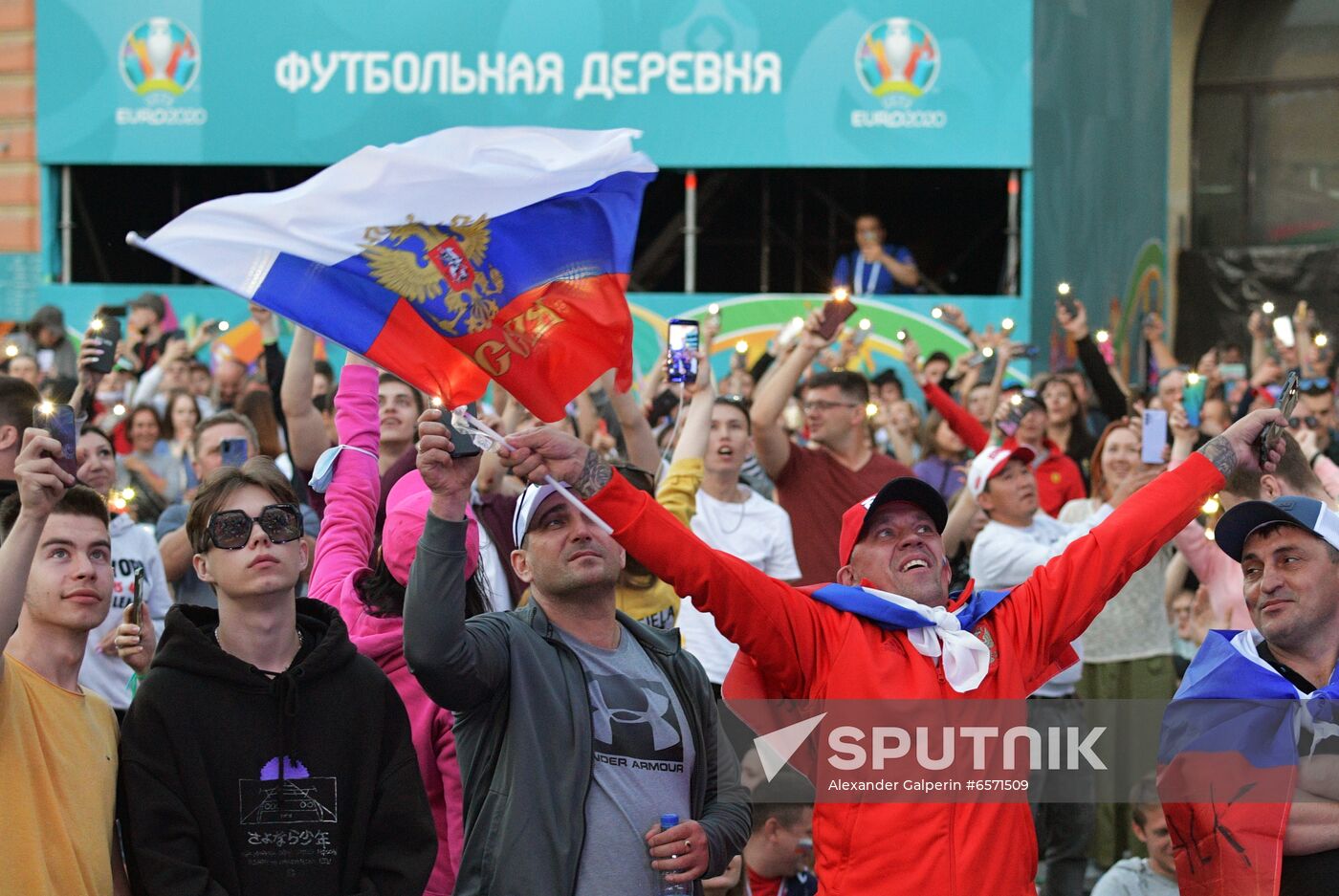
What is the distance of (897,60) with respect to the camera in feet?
50.2

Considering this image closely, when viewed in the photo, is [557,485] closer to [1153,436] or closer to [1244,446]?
[1244,446]

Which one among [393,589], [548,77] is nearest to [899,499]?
[393,589]

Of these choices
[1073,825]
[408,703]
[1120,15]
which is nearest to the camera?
[408,703]

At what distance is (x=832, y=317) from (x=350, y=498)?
302 centimetres

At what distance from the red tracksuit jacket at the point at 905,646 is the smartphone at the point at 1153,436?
9.45 feet

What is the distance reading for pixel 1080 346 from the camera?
11.0m

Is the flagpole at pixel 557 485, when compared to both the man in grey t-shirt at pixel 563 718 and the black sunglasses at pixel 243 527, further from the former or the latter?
the black sunglasses at pixel 243 527

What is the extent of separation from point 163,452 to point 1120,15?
13.2m

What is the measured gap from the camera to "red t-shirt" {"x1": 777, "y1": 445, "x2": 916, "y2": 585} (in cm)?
788

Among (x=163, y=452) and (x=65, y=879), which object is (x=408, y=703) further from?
(x=163, y=452)

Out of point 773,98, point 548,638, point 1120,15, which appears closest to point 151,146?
point 773,98

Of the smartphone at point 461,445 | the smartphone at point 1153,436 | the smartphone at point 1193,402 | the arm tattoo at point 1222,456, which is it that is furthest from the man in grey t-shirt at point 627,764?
the smartphone at point 1193,402

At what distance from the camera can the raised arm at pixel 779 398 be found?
762cm

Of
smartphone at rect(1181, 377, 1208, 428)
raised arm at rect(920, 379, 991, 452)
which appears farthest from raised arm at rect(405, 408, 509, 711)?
raised arm at rect(920, 379, 991, 452)
